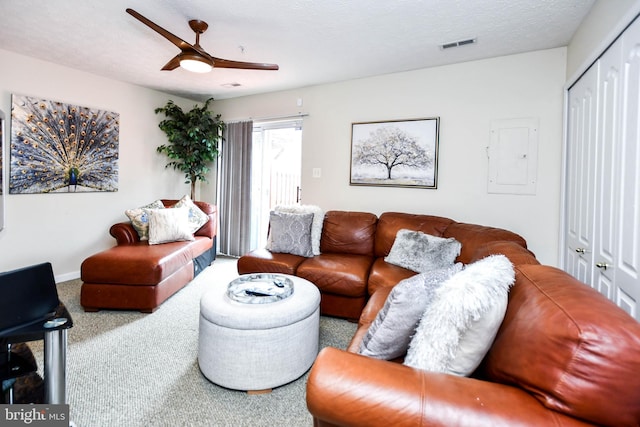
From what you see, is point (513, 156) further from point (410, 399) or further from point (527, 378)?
point (410, 399)

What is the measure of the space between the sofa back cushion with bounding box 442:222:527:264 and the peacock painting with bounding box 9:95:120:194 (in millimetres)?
4131

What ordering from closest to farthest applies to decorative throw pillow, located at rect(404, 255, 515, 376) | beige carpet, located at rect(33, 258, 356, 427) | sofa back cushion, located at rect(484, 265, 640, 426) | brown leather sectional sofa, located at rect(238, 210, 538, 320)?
sofa back cushion, located at rect(484, 265, 640, 426)
decorative throw pillow, located at rect(404, 255, 515, 376)
beige carpet, located at rect(33, 258, 356, 427)
brown leather sectional sofa, located at rect(238, 210, 538, 320)

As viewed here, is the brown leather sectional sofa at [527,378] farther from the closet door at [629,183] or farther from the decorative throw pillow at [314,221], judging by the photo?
the decorative throw pillow at [314,221]

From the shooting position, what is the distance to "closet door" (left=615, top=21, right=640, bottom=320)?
4.56 ft

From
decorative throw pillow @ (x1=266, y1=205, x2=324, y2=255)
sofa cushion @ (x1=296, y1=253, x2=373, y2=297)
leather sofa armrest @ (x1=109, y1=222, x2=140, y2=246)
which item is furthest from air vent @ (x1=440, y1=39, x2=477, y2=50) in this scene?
leather sofa armrest @ (x1=109, y1=222, x2=140, y2=246)

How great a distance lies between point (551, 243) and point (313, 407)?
9.57ft

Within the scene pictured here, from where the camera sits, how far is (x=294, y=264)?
9.28ft

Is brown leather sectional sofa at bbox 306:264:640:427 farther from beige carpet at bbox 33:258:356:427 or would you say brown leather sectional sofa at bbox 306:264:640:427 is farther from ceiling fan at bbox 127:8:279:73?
ceiling fan at bbox 127:8:279:73

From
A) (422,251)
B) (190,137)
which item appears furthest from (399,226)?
(190,137)

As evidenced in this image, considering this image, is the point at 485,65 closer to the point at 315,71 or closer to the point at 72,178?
the point at 315,71

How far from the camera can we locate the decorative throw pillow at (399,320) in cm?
116

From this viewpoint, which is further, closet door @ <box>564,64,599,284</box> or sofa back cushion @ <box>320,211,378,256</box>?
sofa back cushion @ <box>320,211,378,256</box>

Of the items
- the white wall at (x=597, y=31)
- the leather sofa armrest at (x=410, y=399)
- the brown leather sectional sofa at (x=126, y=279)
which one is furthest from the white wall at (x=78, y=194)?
the white wall at (x=597, y=31)

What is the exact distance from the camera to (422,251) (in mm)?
2654
